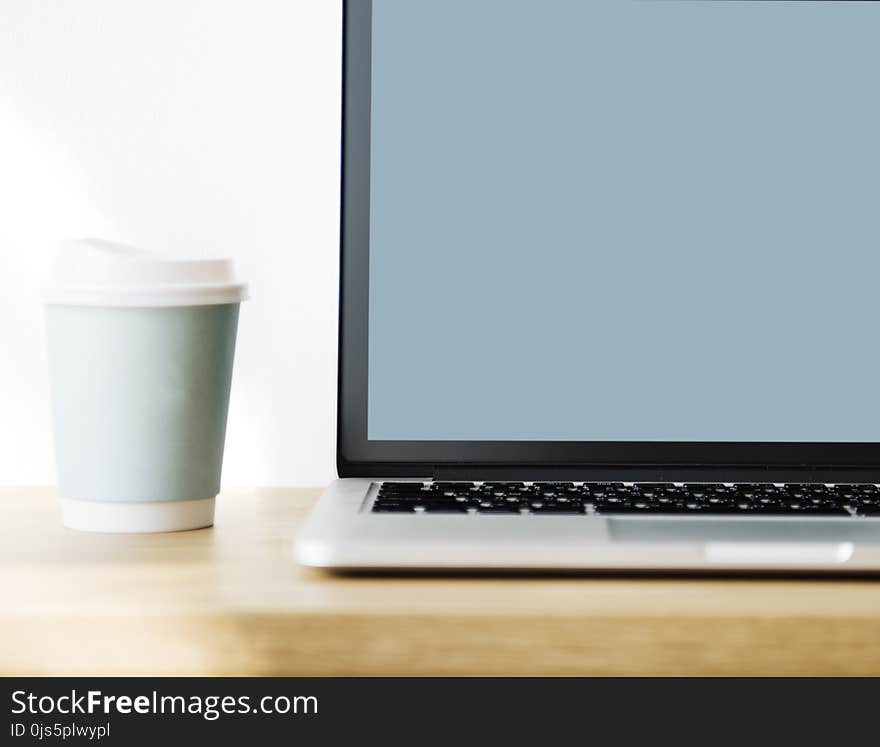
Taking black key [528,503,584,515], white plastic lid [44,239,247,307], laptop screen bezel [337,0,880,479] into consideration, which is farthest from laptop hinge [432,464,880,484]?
white plastic lid [44,239,247,307]

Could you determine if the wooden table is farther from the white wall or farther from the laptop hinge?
the white wall

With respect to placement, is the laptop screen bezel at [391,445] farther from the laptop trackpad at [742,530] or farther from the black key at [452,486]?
the laptop trackpad at [742,530]

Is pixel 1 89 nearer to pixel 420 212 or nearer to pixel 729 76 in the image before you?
pixel 420 212

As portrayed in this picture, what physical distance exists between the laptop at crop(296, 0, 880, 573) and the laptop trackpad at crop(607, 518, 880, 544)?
6.5 inches

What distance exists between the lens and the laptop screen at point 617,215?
0.88 m

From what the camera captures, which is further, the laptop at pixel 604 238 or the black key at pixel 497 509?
the laptop at pixel 604 238

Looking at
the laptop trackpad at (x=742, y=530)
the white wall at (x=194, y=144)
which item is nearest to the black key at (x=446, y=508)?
the laptop trackpad at (x=742, y=530)

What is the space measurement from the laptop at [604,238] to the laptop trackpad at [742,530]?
6.5 inches

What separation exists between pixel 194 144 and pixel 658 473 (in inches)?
22.0

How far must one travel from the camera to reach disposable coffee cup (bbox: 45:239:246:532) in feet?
2.62

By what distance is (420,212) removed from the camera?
882 millimetres

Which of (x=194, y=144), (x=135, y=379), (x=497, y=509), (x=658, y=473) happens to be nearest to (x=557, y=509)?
(x=497, y=509)

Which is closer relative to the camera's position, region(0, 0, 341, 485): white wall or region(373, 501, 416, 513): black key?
region(373, 501, 416, 513): black key
